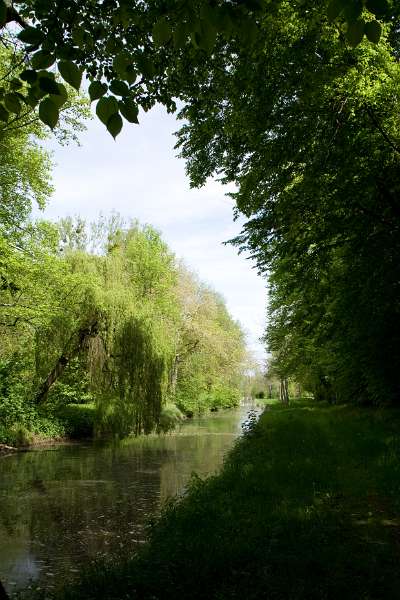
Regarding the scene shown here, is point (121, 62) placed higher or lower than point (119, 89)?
higher

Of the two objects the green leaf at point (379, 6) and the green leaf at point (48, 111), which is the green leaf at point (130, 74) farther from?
the green leaf at point (379, 6)

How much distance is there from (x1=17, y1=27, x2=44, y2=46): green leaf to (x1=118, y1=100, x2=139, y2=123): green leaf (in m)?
0.42

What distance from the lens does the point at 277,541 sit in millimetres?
5477

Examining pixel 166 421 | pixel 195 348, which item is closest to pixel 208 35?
pixel 166 421

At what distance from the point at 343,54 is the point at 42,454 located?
15.7 m

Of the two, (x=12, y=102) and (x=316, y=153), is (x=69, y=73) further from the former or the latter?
A: (x=316, y=153)

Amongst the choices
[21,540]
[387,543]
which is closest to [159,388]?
[21,540]

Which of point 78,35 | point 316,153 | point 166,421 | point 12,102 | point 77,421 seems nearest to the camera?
→ point 12,102

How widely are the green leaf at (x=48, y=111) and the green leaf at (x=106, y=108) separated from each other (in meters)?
0.17

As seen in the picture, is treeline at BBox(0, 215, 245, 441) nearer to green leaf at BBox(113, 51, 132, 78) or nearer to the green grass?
the green grass

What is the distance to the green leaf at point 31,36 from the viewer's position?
6.33 feet

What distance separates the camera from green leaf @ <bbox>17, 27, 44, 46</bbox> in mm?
1929

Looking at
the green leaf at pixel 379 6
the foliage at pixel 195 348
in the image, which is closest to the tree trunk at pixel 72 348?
the foliage at pixel 195 348

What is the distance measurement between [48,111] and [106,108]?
0.76 ft
